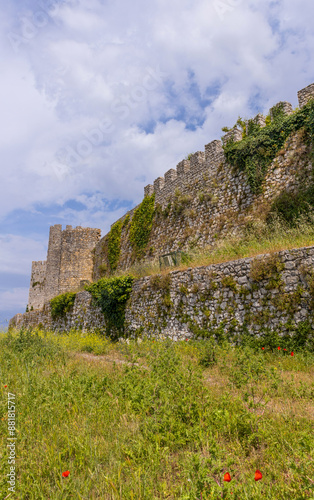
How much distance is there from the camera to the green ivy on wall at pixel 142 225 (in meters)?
19.5

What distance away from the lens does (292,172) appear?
1100cm

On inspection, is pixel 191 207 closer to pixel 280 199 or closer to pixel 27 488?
pixel 280 199

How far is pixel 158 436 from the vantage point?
3.27 metres

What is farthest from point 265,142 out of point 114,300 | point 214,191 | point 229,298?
point 114,300

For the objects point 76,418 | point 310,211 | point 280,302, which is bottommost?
point 76,418

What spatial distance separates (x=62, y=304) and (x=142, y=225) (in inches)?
279

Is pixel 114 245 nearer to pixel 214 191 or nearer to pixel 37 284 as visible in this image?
pixel 214 191

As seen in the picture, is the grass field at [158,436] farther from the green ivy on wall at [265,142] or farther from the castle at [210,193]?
the green ivy on wall at [265,142]

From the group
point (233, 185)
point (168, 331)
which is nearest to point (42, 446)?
point (168, 331)

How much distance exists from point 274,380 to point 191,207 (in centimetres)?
1203

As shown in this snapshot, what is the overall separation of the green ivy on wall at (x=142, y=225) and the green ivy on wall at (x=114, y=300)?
226 inches

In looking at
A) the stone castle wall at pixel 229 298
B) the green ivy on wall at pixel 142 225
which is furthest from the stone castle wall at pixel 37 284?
the stone castle wall at pixel 229 298

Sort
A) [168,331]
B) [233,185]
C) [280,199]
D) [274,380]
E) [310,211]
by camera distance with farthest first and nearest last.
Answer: [233,185] < [280,199] < [168,331] < [310,211] < [274,380]

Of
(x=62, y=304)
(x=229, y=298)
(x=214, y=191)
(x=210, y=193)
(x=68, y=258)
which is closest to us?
(x=229, y=298)
